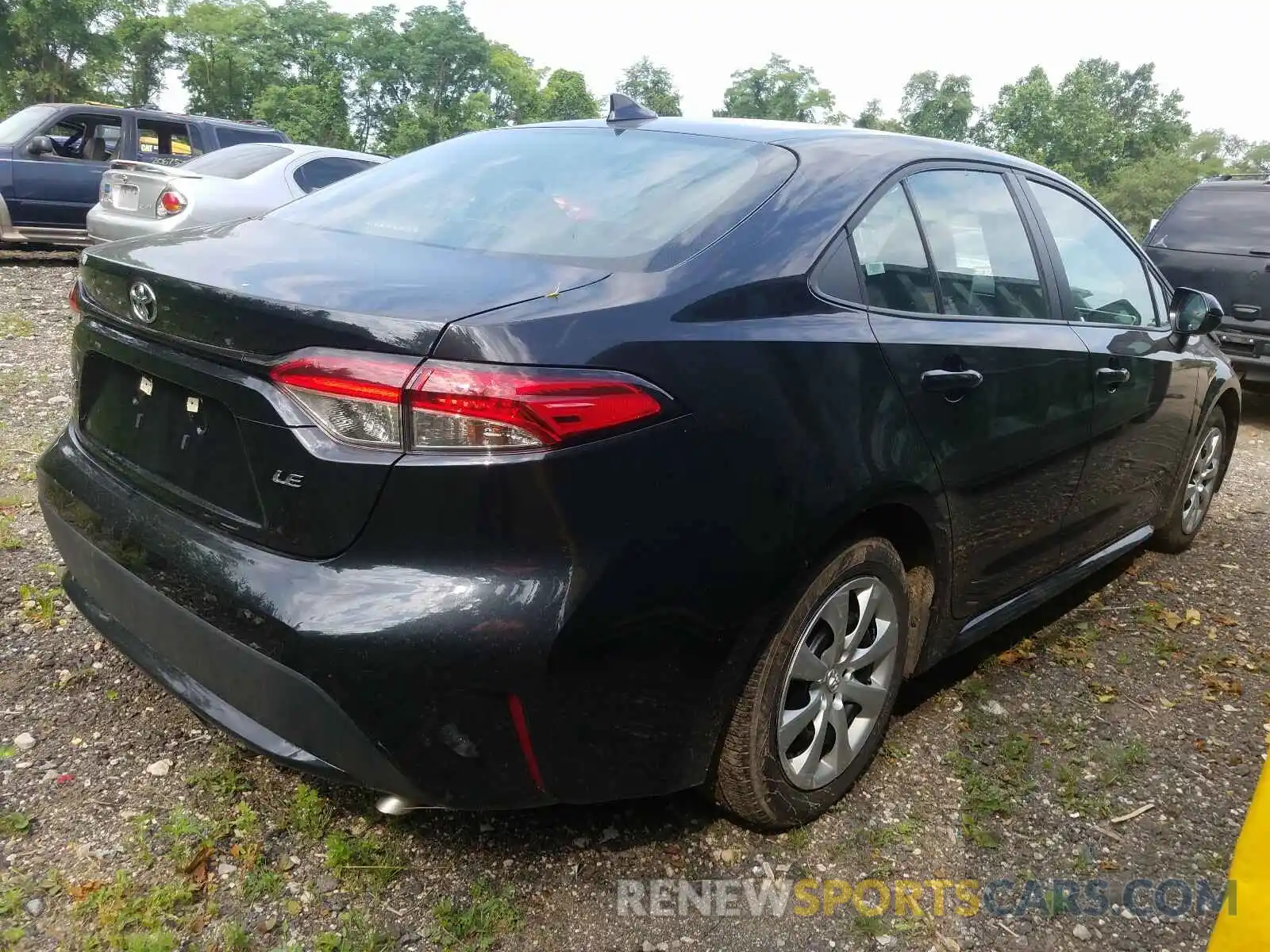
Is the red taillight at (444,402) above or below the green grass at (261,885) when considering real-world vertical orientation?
above

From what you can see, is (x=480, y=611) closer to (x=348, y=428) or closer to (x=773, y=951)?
(x=348, y=428)

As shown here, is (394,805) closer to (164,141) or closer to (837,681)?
(837,681)

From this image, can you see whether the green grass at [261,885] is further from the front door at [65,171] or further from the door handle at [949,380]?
the front door at [65,171]

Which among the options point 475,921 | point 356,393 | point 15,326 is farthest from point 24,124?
point 475,921

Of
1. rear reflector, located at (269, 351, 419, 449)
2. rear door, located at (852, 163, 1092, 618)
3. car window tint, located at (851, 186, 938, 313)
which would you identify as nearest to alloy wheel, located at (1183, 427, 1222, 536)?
rear door, located at (852, 163, 1092, 618)

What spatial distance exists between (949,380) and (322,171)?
796 centimetres

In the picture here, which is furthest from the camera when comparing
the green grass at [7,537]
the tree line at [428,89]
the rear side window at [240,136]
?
the tree line at [428,89]

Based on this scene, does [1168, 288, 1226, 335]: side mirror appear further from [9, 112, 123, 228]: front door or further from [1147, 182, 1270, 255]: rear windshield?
[9, 112, 123, 228]: front door

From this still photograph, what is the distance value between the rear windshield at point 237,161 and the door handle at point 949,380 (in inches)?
297

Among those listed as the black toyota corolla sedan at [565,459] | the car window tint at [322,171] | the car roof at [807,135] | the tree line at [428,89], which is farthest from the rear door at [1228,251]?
the tree line at [428,89]

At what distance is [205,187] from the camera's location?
816 cm

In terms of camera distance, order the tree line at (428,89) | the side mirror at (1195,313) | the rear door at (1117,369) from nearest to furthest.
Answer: the rear door at (1117,369) → the side mirror at (1195,313) → the tree line at (428,89)

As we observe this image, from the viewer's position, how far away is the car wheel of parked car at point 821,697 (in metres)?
2.24

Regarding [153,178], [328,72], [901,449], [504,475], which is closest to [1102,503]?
[901,449]
